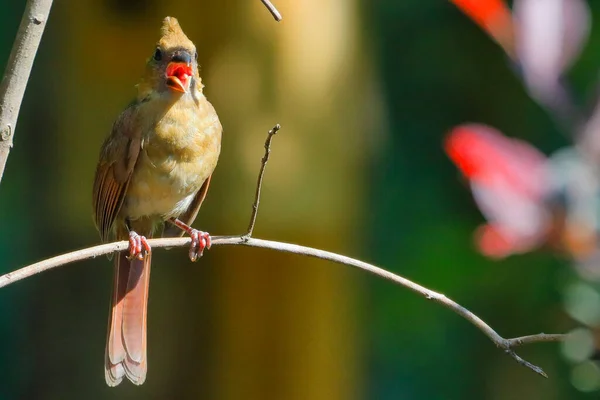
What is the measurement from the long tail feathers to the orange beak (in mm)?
463

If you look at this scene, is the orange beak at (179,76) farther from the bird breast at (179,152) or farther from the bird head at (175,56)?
the bird breast at (179,152)

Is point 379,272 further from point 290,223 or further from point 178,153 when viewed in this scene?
point 290,223

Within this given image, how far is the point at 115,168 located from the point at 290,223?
1.18 meters

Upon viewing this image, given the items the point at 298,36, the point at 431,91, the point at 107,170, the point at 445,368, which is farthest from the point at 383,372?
the point at 107,170

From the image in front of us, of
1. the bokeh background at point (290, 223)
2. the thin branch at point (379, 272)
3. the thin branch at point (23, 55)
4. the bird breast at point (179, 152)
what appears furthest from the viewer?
the bokeh background at point (290, 223)

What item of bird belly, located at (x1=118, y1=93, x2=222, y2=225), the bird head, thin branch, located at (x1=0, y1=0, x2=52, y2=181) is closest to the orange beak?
the bird head

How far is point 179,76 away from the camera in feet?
6.89

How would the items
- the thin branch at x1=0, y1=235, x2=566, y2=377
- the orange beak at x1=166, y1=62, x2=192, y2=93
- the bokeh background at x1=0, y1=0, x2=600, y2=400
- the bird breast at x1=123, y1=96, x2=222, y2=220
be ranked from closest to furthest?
the thin branch at x1=0, y1=235, x2=566, y2=377
the orange beak at x1=166, y1=62, x2=192, y2=93
the bird breast at x1=123, y1=96, x2=222, y2=220
the bokeh background at x1=0, y1=0, x2=600, y2=400

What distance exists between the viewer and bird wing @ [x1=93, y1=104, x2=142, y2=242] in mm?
2307

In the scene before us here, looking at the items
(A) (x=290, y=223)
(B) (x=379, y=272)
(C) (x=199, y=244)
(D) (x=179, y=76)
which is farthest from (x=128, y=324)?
(A) (x=290, y=223)

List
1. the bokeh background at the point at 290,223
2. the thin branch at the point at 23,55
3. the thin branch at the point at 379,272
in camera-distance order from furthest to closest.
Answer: the bokeh background at the point at 290,223
the thin branch at the point at 379,272
the thin branch at the point at 23,55

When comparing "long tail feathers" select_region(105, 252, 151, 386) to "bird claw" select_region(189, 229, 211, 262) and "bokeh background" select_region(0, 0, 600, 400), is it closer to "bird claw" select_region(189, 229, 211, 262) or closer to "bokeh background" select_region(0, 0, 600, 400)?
"bird claw" select_region(189, 229, 211, 262)

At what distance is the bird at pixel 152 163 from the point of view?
2133 millimetres

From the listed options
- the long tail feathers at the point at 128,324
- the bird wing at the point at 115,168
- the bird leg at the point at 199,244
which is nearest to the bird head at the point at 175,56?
the bird wing at the point at 115,168
